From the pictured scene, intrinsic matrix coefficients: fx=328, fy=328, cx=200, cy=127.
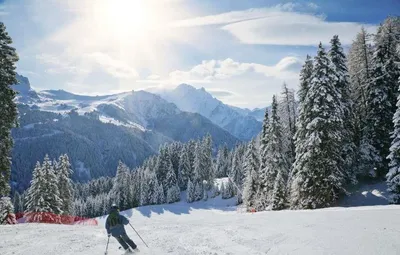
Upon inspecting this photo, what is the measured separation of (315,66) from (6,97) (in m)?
25.0

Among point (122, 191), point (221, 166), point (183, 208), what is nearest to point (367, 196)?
point (183, 208)

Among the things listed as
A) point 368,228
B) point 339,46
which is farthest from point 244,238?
point 339,46

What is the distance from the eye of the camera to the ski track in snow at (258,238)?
1168cm

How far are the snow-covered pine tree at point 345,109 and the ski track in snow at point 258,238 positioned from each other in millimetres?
14634

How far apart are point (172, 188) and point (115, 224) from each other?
7491 centimetres

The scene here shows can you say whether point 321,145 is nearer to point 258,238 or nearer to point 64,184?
point 258,238

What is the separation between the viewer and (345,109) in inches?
1240

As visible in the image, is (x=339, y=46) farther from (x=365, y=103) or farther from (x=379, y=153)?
(x=379, y=153)

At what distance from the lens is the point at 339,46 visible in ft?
108

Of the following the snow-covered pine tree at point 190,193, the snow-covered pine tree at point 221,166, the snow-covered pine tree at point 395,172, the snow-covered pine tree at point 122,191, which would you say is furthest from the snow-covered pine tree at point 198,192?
the snow-covered pine tree at point 395,172

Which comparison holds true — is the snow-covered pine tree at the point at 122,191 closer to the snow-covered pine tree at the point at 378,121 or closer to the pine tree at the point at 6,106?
the pine tree at the point at 6,106

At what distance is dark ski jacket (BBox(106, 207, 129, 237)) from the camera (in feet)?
42.4

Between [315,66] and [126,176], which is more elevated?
[315,66]

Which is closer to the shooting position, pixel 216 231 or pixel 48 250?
pixel 48 250
